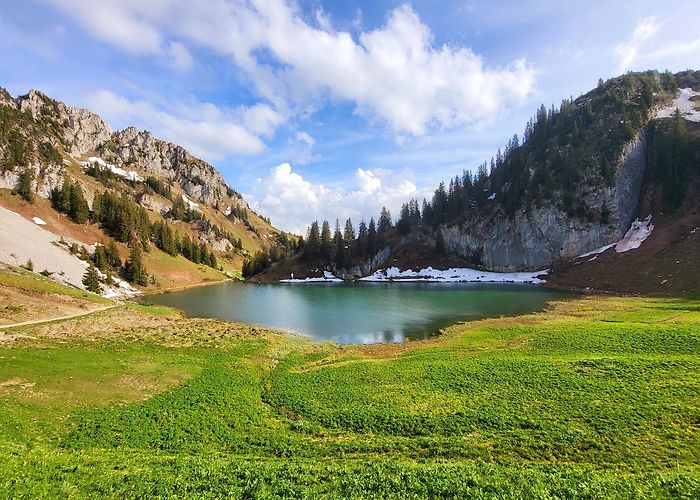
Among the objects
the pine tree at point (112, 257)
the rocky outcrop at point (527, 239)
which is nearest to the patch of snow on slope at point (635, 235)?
the rocky outcrop at point (527, 239)

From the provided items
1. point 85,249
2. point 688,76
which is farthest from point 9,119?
Answer: point 688,76

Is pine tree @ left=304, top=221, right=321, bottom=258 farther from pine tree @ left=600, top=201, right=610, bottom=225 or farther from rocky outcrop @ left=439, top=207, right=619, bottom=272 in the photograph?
pine tree @ left=600, top=201, right=610, bottom=225

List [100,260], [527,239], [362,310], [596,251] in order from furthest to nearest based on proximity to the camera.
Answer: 1. [527,239]
2. [596,251]
3. [100,260]
4. [362,310]

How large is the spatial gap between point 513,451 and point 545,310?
56.7 metres

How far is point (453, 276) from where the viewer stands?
488 feet

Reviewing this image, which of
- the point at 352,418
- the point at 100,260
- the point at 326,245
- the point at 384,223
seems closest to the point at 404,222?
the point at 384,223

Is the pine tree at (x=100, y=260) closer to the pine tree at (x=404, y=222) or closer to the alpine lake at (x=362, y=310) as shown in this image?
the alpine lake at (x=362, y=310)

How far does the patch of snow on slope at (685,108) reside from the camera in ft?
462

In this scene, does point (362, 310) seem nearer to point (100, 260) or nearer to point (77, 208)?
point (100, 260)

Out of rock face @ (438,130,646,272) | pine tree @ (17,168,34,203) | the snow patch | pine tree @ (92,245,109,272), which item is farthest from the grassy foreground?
the snow patch

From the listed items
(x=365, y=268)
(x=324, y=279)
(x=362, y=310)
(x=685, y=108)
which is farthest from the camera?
(x=365, y=268)

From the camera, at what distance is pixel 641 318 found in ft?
168

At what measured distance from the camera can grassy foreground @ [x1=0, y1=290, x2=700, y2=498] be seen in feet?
45.2

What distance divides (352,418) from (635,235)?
13855cm
